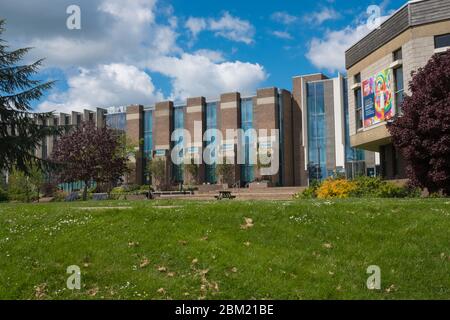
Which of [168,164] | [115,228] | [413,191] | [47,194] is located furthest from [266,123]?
[115,228]

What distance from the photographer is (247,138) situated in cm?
7319

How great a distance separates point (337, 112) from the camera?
67.6 m

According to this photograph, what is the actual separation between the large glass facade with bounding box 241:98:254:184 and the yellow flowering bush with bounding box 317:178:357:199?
1851 inches

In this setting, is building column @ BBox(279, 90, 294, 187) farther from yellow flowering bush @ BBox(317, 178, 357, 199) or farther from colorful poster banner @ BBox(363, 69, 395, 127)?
yellow flowering bush @ BBox(317, 178, 357, 199)

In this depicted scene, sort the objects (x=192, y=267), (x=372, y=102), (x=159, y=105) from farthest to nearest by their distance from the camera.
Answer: (x=159, y=105)
(x=372, y=102)
(x=192, y=267)

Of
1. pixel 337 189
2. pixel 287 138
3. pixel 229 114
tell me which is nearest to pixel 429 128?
pixel 337 189

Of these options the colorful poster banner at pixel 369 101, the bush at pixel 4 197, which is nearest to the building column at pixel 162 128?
the bush at pixel 4 197

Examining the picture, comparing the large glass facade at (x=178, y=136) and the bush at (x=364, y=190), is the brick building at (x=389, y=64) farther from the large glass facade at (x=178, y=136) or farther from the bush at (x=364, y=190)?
the large glass facade at (x=178, y=136)

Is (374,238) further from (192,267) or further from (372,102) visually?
(372,102)

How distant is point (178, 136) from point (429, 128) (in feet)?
207

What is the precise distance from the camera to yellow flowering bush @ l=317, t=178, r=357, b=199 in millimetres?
22973

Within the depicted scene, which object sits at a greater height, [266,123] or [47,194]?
[266,123]
